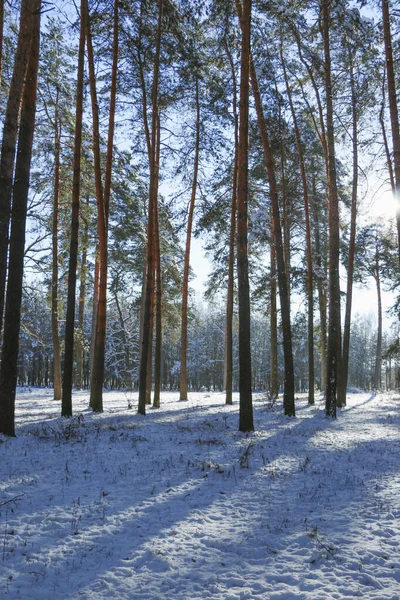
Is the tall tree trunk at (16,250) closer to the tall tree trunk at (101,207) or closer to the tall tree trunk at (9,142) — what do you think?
the tall tree trunk at (9,142)

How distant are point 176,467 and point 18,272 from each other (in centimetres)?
559

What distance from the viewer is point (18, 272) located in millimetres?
8445

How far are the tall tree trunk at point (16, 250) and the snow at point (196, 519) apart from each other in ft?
3.12

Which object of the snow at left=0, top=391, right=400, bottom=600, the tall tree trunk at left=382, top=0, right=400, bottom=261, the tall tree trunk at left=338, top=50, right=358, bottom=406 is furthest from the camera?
the tall tree trunk at left=338, top=50, right=358, bottom=406

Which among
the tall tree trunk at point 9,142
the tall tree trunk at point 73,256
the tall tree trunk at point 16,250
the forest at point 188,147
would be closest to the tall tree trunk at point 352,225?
the forest at point 188,147

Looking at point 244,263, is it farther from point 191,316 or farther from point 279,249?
point 191,316

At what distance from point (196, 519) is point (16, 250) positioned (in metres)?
6.93

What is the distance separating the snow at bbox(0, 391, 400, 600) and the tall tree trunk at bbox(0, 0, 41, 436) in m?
0.95

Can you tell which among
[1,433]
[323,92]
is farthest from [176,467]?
[323,92]

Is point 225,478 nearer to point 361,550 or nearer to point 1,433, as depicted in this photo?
point 361,550

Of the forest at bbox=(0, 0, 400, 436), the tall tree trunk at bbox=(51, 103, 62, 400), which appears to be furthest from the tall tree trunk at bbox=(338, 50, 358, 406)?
the tall tree trunk at bbox=(51, 103, 62, 400)

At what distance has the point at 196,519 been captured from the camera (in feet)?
14.8

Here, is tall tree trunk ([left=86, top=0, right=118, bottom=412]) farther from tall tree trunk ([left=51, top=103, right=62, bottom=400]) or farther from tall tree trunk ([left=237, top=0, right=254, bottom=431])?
tall tree trunk ([left=237, top=0, right=254, bottom=431])

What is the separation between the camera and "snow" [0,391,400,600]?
328 cm
